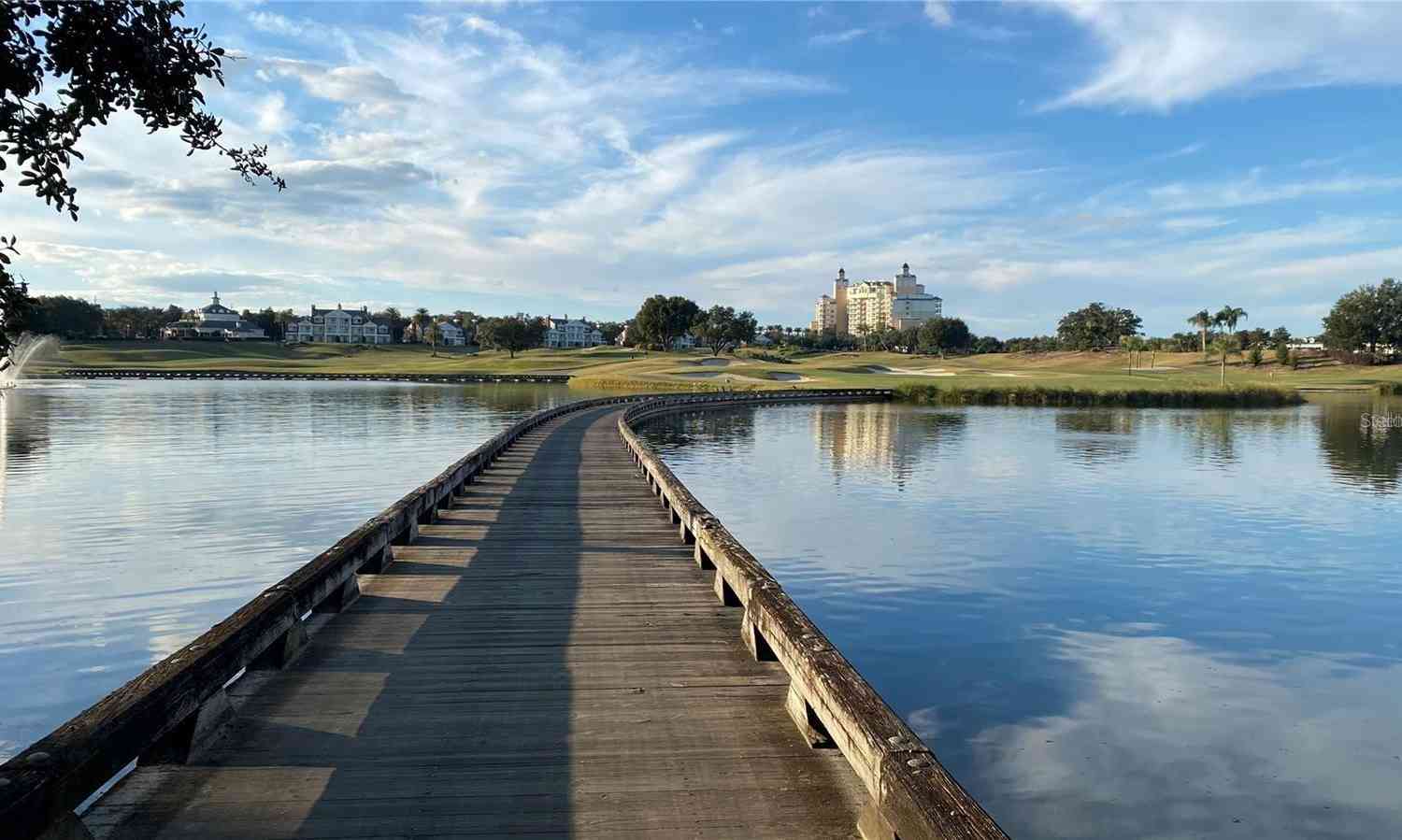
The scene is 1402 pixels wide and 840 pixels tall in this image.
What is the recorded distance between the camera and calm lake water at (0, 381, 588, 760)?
12.0 meters

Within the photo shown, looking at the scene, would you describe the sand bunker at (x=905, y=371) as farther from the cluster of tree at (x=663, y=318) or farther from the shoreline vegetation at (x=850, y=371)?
the cluster of tree at (x=663, y=318)

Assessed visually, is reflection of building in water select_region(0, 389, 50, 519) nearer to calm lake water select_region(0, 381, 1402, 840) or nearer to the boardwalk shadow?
calm lake water select_region(0, 381, 1402, 840)

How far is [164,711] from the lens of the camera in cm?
536

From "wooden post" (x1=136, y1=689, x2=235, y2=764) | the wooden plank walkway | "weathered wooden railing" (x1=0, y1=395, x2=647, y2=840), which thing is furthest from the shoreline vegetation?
"wooden post" (x1=136, y1=689, x2=235, y2=764)

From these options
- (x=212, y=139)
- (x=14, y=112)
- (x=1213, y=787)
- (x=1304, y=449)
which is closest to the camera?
(x=14, y=112)

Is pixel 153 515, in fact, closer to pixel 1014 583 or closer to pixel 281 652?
pixel 281 652

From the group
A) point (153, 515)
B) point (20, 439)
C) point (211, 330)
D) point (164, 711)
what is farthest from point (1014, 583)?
point (211, 330)

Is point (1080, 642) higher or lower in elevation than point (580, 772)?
lower

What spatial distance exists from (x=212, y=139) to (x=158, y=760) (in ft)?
12.7

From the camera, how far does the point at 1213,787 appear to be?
9000 mm

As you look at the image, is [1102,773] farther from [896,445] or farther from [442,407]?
[442,407]

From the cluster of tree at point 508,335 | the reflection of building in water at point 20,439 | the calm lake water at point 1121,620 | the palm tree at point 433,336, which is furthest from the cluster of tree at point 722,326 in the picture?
the calm lake water at point 1121,620

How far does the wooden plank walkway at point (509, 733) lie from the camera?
17.4ft

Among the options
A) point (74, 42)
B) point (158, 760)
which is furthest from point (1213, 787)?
point (74, 42)
